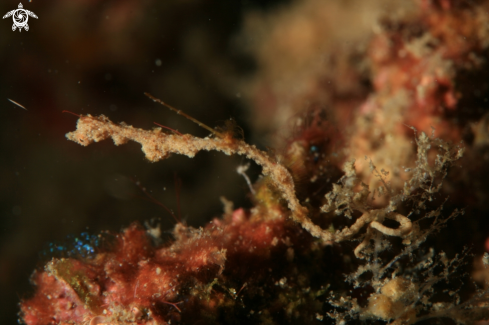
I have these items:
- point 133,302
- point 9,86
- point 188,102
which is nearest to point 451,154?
point 133,302

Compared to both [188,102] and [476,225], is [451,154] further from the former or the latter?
[188,102]

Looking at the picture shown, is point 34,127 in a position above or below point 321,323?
above

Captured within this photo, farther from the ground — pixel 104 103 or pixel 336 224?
pixel 104 103
